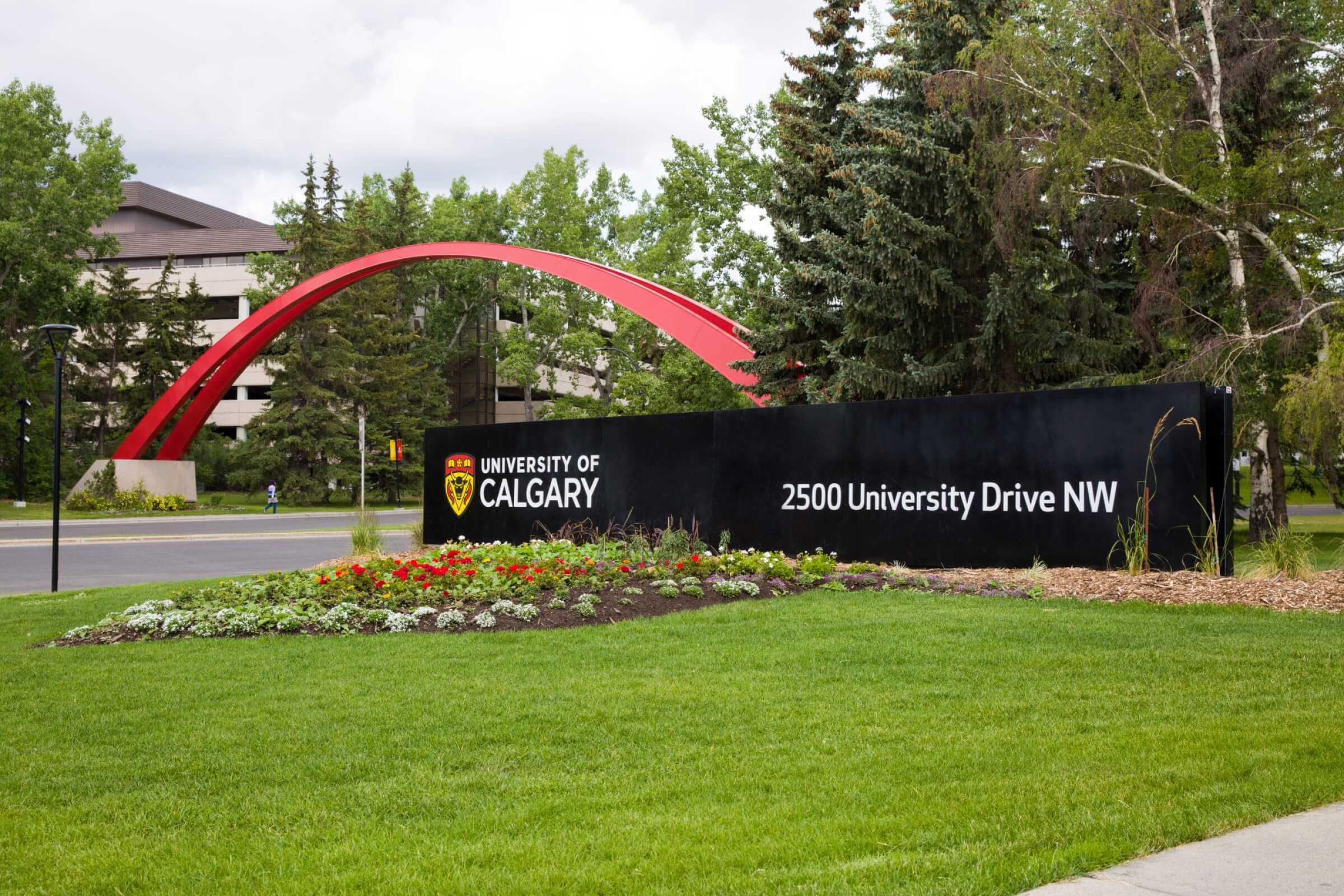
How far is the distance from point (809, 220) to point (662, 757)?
60.5ft

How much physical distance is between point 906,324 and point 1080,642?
1178cm

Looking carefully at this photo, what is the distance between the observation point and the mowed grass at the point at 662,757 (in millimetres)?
3811

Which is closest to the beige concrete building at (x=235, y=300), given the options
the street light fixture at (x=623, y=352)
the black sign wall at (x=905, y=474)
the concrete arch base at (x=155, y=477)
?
the street light fixture at (x=623, y=352)

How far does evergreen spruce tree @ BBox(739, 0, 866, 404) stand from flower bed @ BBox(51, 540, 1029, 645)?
860 cm

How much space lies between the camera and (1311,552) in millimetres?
12336

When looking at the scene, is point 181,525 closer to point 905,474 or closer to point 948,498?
point 905,474

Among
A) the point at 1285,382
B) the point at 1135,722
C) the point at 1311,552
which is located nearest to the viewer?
the point at 1135,722

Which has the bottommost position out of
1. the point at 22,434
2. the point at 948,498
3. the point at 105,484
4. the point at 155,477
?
the point at 105,484

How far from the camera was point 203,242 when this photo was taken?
71.0 metres

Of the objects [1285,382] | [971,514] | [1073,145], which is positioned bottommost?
[971,514]

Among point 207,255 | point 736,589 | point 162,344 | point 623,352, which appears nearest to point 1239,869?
point 736,589

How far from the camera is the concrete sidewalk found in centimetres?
333

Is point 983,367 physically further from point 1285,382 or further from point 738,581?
point 738,581

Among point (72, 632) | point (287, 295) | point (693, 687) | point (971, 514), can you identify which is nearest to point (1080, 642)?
point (693, 687)
